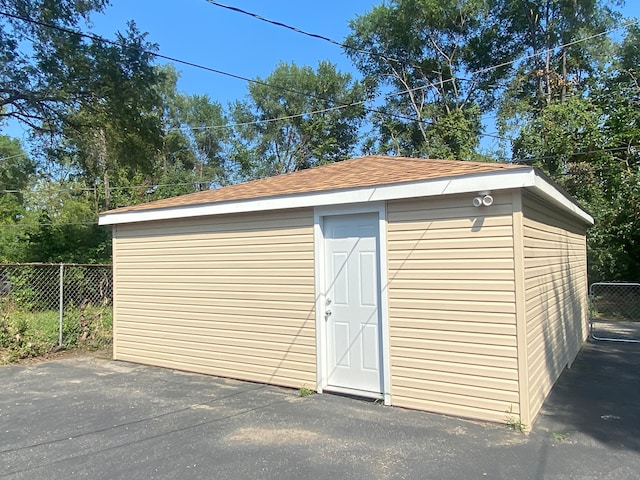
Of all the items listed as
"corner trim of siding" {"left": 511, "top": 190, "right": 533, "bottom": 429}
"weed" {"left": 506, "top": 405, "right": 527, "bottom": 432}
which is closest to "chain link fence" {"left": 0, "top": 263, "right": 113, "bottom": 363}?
"weed" {"left": 506, "top": 405, "right": 527, "bottom": 432}

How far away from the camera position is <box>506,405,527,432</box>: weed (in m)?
4.18

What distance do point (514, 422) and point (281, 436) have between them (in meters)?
2.07

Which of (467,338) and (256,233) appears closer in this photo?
(467,338)

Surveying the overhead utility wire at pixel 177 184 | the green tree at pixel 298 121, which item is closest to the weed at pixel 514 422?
the overhead utility wire at pixel 177 184

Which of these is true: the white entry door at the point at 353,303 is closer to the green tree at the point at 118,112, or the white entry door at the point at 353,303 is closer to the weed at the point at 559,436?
the weed at the point at 559,436

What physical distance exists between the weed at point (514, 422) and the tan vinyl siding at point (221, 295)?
85.1 inches

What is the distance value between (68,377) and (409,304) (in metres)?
4.80

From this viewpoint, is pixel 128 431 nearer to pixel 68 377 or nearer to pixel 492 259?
pixel 68 377

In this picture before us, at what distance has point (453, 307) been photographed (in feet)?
15.2

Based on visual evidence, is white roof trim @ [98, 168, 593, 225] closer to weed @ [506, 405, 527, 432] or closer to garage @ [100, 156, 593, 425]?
garage @ [100, 156, 593, 425]

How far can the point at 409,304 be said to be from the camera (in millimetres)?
4918

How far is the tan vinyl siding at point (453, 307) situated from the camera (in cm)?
437

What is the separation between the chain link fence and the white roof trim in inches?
99.7

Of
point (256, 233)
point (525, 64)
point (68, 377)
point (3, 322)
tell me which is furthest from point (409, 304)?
point (525, 64)
